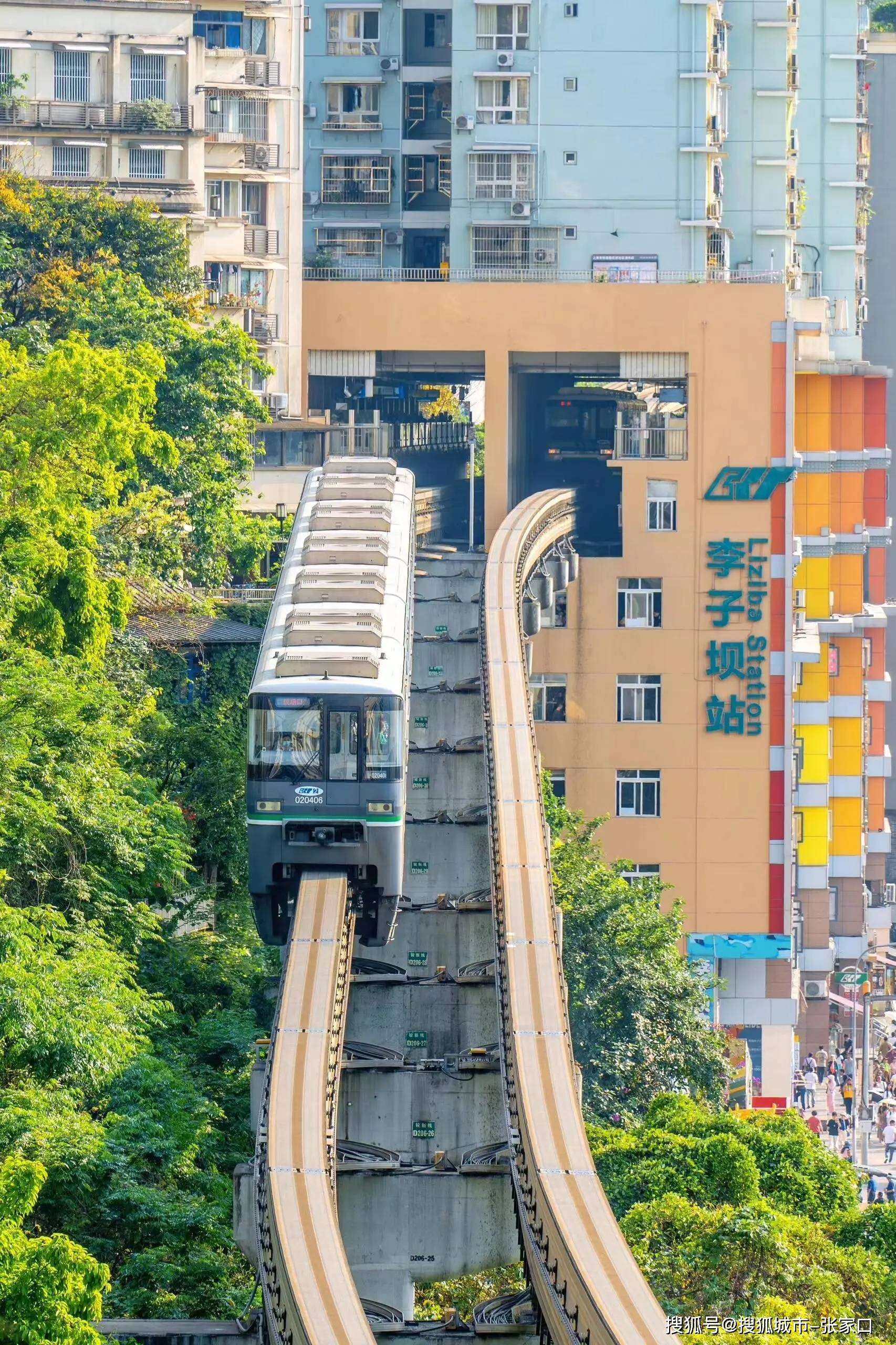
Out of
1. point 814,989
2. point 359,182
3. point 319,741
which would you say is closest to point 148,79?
point 359,182

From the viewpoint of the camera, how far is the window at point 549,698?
6128 cm

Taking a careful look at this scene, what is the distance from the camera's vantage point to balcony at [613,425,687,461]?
202ft

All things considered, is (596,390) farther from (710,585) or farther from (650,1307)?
(650,1307)

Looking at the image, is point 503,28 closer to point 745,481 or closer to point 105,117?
point 105,117

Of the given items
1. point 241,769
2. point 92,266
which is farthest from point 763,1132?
point 92,266

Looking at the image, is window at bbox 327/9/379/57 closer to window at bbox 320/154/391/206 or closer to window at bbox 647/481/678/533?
window at bbox 320/154/391/206

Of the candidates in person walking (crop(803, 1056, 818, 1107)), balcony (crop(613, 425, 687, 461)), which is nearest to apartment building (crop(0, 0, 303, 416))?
balcony (crop(613, 425, 687, 461))

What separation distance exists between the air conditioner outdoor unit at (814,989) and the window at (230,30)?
102ft

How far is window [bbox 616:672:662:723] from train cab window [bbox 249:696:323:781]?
31236 millimetres

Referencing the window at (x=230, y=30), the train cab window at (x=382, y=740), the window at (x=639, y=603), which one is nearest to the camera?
the train cab window at (x=382, y=740)

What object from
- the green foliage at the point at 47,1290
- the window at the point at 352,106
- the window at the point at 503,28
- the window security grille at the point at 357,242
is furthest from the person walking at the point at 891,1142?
the window at the point at 352,106

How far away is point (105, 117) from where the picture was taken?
2217 inches

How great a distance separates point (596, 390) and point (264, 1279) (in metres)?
51.8

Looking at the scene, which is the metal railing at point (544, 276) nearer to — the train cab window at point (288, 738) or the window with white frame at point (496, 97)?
the window with white frame at point (496, 97)
